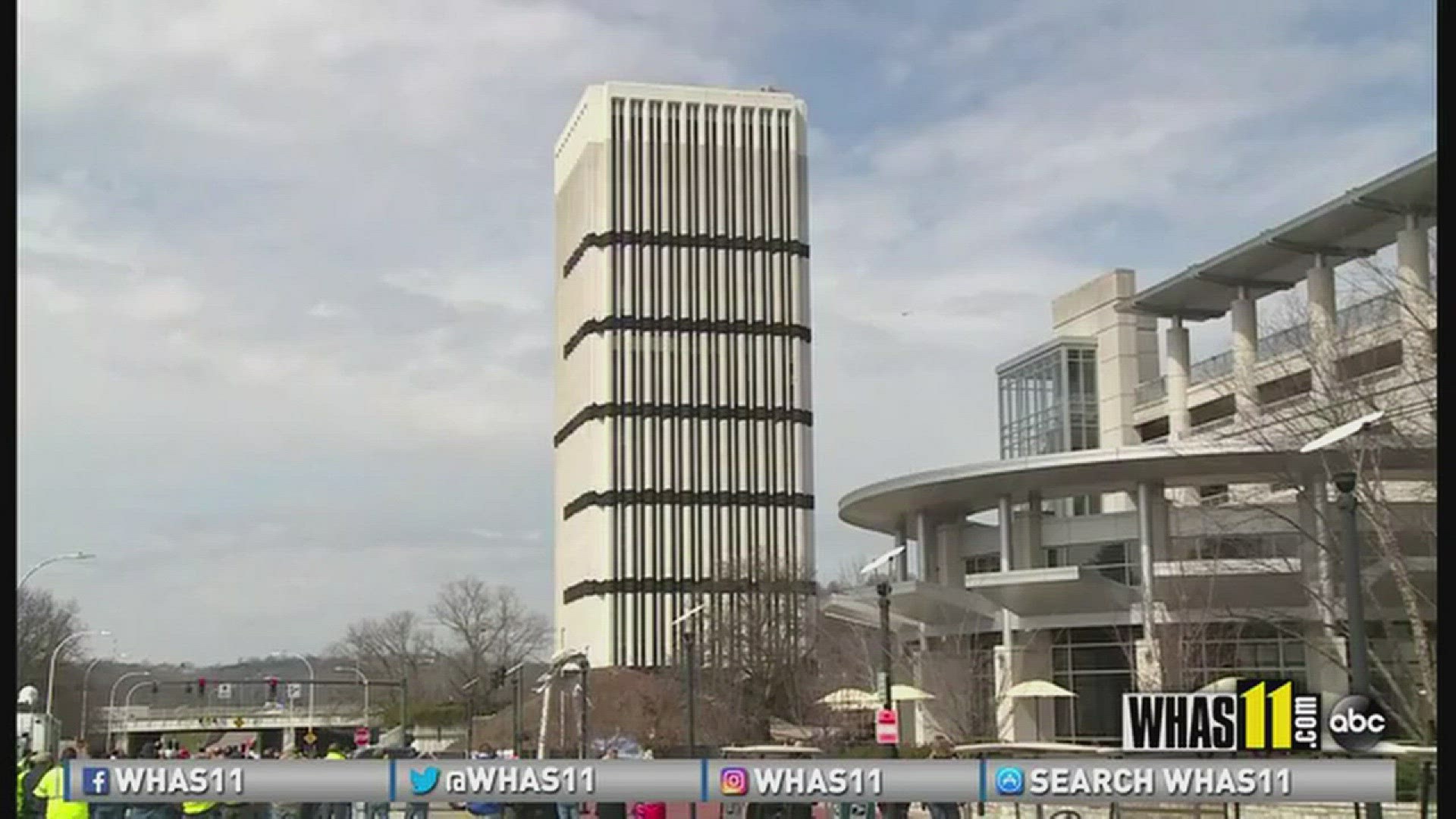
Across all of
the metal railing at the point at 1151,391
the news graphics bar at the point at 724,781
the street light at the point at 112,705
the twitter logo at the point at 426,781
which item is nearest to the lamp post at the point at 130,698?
the street light at the point at 112,705

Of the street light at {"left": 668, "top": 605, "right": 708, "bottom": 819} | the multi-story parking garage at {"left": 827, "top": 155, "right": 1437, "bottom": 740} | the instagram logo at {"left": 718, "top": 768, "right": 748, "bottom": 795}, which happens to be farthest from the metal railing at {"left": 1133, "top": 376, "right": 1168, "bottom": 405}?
the instagram logo at {"left": 718, "top": 768, "right": 748, "bottom": 795}

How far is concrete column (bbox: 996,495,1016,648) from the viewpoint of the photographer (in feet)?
125

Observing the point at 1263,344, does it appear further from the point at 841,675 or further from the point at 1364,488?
the point at 1364,488

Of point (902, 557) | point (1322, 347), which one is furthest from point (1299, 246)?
point (1322, 347)

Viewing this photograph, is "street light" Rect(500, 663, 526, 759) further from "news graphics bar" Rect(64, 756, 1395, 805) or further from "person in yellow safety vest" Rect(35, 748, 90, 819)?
"news graphics bar" Rect(64, 756, 1395, 805)

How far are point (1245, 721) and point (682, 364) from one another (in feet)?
129

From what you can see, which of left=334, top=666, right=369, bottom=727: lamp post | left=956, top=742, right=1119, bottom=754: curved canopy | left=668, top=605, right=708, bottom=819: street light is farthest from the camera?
left=334, top=666, right=369, bottom=727: lamp post

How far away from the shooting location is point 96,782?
33.5 ft

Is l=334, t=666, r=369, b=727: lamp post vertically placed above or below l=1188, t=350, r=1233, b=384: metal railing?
below

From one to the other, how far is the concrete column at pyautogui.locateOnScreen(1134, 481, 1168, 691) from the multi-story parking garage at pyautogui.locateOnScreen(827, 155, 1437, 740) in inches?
2.2

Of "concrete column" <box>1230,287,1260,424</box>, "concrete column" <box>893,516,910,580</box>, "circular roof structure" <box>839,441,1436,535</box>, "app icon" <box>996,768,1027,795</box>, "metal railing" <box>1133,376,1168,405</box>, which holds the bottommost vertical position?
"app icon" <box>996,768,1027,795</box>

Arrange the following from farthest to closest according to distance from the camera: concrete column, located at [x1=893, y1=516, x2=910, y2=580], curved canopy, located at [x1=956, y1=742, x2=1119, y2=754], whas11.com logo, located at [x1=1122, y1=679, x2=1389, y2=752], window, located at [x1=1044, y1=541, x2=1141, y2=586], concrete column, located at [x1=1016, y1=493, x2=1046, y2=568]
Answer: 1. concrete column, located at [x1=893, y1=516, x2=910, y2=580]
2. concrete column, located at [x1=1016, y1=493, x2=1046, y2=568]
3. window, located at [x1=1044, y1=541, x2=1141, y2=586]
4. curved canopy, located at [x1=956, y1=742, x2=1119, y2=754]
5. whas11.com logo, located at [x1=1122, y1=679, x2=1389, y2=752]

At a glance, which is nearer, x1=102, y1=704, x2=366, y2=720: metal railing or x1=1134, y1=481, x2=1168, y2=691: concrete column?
x1=102, y1=704, x2=366, y2=720: metal railing

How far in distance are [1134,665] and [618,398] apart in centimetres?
1674
